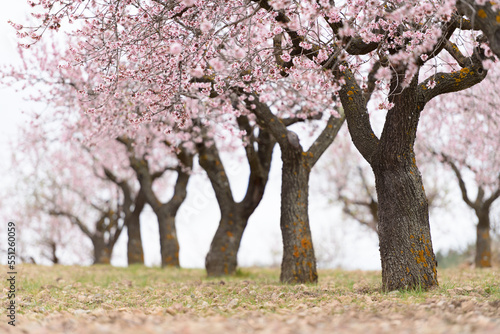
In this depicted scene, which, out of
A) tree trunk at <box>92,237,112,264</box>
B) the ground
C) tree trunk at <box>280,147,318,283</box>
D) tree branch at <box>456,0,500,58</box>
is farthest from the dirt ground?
tree trunk at <box>92,237,112,264</box>

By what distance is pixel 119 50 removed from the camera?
25.5ft

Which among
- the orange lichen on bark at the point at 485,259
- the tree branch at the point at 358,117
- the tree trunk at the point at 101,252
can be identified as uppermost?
the tree branch at the point at 358,117

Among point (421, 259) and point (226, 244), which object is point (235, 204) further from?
point (421, 259)

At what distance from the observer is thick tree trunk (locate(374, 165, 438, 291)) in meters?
7.71

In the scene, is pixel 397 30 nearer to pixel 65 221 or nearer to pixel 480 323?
pixel 480 323

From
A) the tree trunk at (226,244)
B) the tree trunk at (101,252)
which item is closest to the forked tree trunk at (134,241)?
the tree trunk at (101,252)

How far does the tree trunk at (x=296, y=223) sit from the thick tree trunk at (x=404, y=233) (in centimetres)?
263

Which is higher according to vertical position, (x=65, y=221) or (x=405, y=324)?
(x=65, y=221)

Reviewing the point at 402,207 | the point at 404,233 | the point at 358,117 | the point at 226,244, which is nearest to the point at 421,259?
the point at 404,233

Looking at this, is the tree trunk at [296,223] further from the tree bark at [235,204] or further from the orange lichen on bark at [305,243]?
the tree bark at [235,204]

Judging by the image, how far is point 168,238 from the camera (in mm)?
17812

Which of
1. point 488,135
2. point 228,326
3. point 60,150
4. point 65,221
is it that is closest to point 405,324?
point 228,326

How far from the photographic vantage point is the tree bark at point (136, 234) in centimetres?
1988

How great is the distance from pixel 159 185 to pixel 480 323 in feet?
75.7
